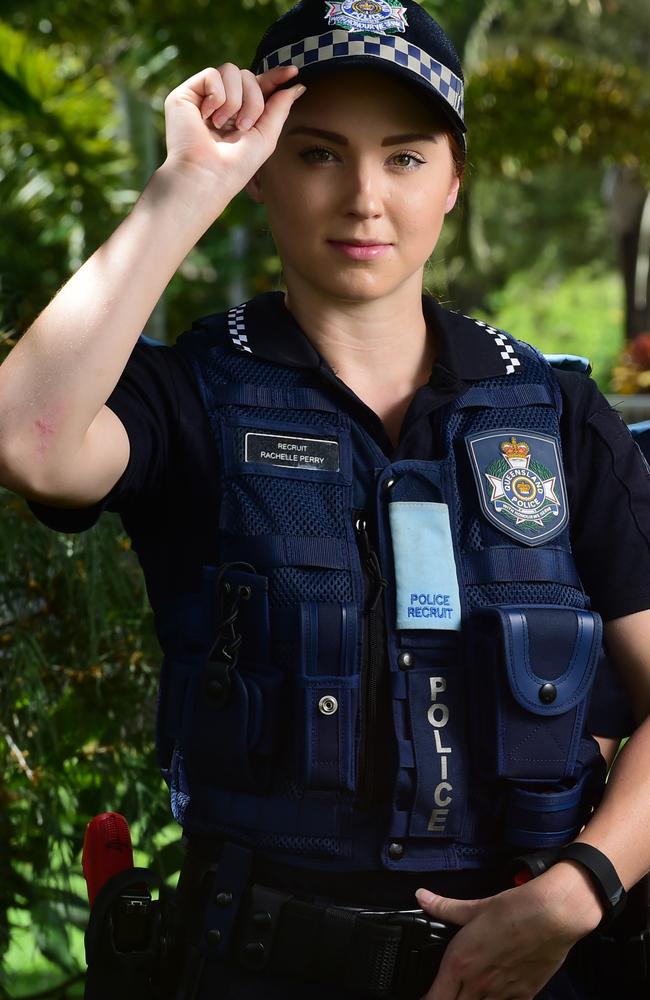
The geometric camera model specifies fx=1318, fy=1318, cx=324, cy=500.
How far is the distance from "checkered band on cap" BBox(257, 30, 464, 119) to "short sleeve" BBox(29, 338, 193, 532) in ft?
1.54

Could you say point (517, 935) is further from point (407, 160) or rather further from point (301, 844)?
point (407, 160)

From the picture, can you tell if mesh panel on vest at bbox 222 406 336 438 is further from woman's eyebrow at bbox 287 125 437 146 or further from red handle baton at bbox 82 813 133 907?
red handle baton at bbox 82 813 133 907

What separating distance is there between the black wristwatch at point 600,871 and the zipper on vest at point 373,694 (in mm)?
272

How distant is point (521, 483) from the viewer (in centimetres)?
187

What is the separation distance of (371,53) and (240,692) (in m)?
0.91

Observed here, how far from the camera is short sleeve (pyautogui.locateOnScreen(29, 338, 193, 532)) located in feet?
5.83

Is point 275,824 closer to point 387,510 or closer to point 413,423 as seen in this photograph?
point 387,510

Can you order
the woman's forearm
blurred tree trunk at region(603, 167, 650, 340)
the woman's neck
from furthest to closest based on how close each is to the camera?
1. blurred tree trunk at region(603, 167, 650, 340)
2. the woman's neck
3. the woman's forearm

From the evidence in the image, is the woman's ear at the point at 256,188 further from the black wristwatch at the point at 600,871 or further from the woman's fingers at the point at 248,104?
the black wristwatch at the point at 600,871

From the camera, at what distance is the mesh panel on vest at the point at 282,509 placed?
71.3 inches

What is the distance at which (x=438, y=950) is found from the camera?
1785 millimetres

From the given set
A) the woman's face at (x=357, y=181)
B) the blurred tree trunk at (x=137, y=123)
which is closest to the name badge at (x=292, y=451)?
the woman's face at (x=357, y=181)


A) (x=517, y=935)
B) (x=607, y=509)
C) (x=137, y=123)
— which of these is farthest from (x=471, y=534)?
(x=137, y=123)

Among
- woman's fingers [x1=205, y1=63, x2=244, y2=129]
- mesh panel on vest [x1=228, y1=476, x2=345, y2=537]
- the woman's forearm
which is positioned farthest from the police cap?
mesh panel on vest [x1=228, y1=476, x2=345, y2=537]
